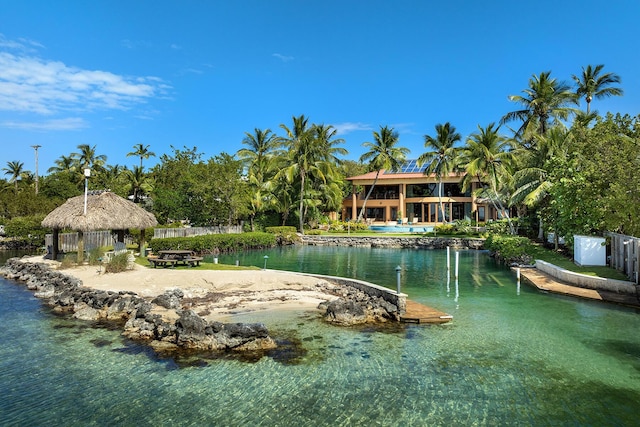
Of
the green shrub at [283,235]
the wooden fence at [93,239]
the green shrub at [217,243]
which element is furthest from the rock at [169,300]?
the green shrub at [283,235]

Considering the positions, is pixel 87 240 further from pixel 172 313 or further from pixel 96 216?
pixel 172 313

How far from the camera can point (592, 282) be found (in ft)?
56.2

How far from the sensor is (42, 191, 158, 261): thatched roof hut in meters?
21.5

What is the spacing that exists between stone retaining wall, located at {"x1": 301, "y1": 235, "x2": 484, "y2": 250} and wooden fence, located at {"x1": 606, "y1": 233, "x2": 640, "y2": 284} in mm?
18924

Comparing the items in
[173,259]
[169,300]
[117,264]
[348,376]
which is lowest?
[348,376]

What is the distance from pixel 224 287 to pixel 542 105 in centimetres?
3112

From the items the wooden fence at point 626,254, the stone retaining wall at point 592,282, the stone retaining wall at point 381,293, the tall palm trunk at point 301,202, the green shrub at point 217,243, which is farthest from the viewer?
the tall palm trunk at point 301,202

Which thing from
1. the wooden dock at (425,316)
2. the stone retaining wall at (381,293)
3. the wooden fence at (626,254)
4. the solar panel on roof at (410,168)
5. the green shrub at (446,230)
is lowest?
the wooden dock at (425,316)

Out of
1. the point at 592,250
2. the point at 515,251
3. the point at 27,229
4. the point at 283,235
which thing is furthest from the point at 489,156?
the point at 27,229

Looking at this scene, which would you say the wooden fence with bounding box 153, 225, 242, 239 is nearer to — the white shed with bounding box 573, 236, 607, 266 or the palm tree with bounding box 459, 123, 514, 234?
the palm tree with bounding box 459, 123, 514, 234

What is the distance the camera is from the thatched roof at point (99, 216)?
70.8ft

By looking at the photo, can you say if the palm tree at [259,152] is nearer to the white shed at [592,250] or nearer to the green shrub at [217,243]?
the green shrub at [217,243]

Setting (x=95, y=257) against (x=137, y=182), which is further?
(x=137, y=182)

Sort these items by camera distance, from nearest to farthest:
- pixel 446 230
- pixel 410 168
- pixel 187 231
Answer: pixel 187 231 < pixel 446 230 < pixel 410 168
